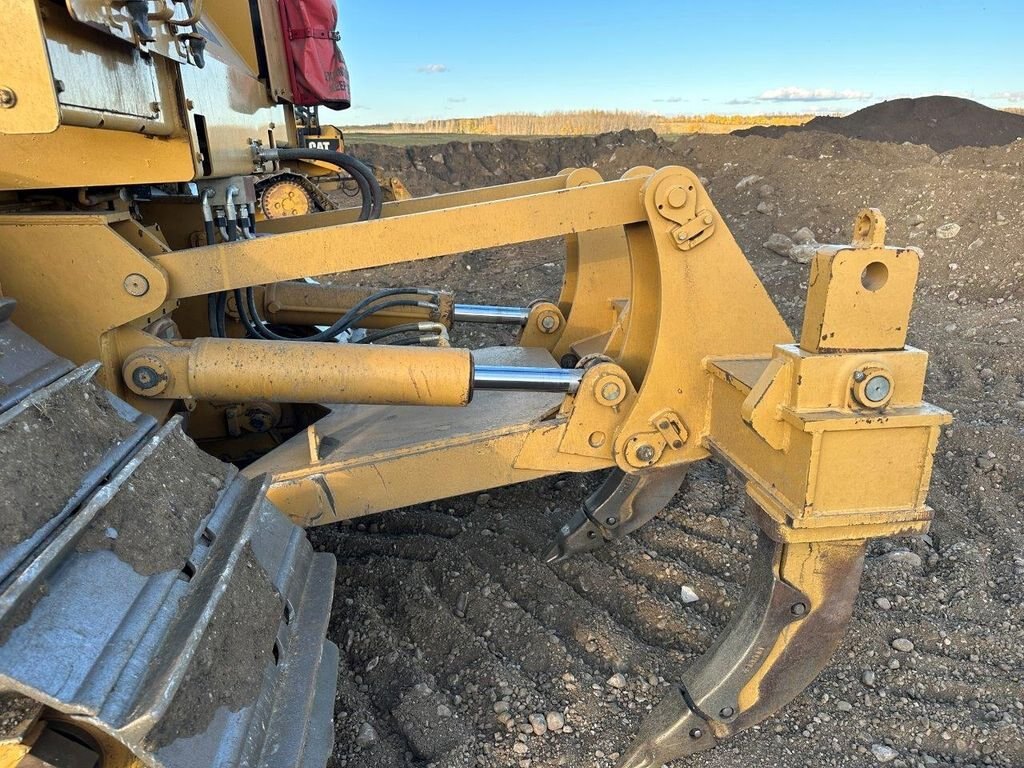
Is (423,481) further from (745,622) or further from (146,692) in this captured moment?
(146,692)

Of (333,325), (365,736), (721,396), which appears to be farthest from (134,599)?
(333,325)

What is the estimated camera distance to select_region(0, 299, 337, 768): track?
1107 millimetres

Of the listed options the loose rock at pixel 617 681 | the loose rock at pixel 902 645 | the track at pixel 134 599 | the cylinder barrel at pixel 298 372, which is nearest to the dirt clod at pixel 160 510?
the track at pixel 134 599

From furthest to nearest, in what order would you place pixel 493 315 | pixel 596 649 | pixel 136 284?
1. pixel 493 315
2. pixel 596 649
3. pixel 136 284

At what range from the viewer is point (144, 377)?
1951 mm

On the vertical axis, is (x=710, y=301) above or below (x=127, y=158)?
below

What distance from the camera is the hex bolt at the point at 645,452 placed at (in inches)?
87.8

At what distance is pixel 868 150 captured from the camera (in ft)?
37.2

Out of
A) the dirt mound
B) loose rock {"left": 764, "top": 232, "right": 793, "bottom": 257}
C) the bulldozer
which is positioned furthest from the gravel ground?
the dirt mound

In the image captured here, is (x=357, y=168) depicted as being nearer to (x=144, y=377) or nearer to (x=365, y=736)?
(x=144, y=377)

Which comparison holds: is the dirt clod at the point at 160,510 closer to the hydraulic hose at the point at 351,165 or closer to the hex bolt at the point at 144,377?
the hex bolt at the point at 144,377

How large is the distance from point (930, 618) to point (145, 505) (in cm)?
260

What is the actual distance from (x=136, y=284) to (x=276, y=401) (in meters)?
0.48

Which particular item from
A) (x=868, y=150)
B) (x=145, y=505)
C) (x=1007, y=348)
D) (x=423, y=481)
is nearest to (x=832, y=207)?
(x=868, y=150)
